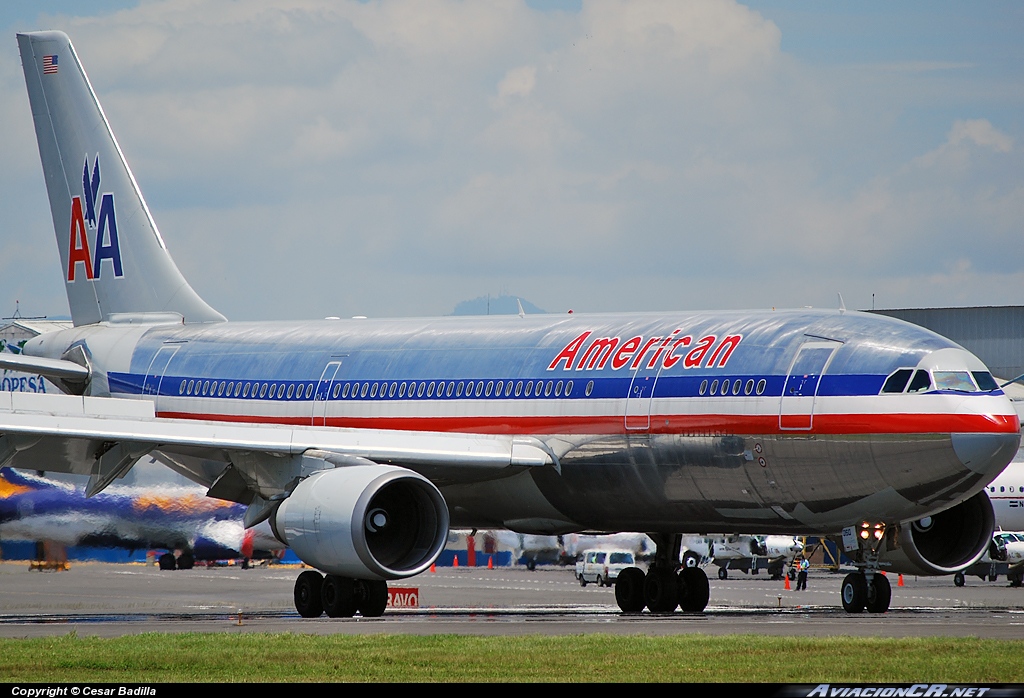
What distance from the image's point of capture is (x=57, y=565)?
142ft

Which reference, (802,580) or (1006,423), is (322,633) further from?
(802,580)

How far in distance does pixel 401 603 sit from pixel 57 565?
13.0 metres

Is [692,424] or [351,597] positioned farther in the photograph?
[351,597]

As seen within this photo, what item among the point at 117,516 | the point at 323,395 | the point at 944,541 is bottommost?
the point at 944,541

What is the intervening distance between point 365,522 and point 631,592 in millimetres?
7434

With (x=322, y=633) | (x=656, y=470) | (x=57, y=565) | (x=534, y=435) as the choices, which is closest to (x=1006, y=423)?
(x=656, y=470)

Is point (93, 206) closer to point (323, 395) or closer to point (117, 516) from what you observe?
point (117, 516)

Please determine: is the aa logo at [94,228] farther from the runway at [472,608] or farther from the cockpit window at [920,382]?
the cockpit window at [920,382]

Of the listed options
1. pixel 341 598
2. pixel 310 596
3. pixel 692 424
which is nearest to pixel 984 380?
pixel 692 424

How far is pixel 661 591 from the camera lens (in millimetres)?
28906

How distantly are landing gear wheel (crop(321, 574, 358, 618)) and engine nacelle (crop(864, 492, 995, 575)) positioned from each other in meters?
8.63

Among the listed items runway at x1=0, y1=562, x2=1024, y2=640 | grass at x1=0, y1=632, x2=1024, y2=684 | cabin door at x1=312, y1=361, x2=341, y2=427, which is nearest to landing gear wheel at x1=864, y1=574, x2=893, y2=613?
runway at x1=0, y1=562, x2=1024, y2=640

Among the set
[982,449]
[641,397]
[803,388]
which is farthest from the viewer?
[641,397]

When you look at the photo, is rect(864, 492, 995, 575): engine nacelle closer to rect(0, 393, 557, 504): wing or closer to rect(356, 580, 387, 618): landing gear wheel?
rect(0, 393, 557, 504): wing
